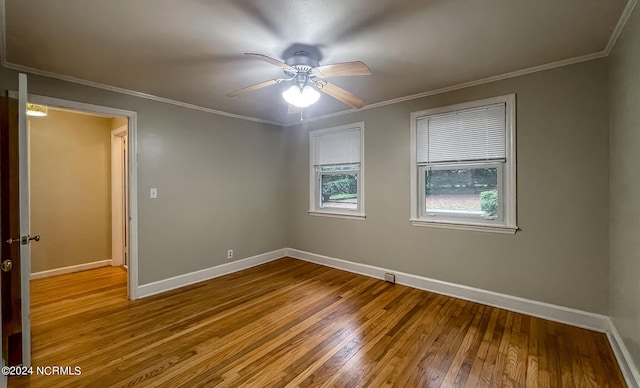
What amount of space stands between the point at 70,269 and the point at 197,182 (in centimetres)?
246

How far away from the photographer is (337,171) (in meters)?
4.30

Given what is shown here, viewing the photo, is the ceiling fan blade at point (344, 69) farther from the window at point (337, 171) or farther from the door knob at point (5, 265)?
the door knob at point (5, 265)

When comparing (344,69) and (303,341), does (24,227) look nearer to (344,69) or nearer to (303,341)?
(303,341)

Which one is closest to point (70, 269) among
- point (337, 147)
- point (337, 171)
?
point (337, 171)

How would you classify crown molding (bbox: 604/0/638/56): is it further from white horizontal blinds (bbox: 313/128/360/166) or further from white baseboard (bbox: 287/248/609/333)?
white horizontal blinds (bbox: 313/128/360/166)

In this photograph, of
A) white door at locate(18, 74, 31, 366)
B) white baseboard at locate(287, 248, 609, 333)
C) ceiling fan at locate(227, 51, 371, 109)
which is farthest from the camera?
white baseboard at locate(287, 248, 609, 333)

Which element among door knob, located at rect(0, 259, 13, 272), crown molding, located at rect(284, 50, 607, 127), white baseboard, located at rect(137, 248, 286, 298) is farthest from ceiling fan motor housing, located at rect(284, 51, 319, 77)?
white baseboard, located at rect(137, 248, 286, 298)

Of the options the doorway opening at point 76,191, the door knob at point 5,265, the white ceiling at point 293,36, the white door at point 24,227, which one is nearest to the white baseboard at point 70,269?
the doorway opening at point 76,191

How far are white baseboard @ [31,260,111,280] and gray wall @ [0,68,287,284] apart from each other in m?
1.86

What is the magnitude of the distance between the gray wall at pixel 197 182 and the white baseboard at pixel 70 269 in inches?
73.4

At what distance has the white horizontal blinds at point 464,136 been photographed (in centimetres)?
288

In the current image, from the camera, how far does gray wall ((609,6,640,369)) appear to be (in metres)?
1.74

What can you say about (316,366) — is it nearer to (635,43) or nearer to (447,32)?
(447,32)

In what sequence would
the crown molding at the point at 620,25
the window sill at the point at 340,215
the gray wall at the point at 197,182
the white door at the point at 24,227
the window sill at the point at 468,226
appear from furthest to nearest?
the window sill at the point at 340,215 < the gray wall at the point at 197,182 < the window sill at the point at 468,226 < the white door at the point at 24,227 < the crown molding at the point at 620,25
